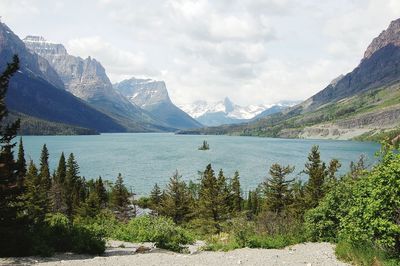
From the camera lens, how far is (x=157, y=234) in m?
33.4

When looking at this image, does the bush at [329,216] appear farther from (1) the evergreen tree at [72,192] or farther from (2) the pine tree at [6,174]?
(1) the evergreen tree at [72,192]

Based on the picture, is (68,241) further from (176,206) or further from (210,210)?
(176,206)

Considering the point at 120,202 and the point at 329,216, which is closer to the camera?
the point at 329,216

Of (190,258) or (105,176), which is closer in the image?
(190,258)

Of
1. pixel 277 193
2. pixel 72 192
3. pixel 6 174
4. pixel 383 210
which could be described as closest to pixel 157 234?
pixel 6 174

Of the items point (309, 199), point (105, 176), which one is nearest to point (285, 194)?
point (309, 199)

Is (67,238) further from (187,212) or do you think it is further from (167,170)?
(167,170)

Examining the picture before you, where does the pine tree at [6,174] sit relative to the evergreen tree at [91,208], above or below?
above

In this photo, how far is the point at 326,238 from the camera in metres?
33.9

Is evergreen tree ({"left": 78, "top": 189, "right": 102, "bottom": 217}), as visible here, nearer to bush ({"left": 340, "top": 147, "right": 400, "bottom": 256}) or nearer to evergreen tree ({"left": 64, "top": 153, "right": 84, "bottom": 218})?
evergreen tree ({"left": 64, "top": 153, "right": 84, "bottom": 218})

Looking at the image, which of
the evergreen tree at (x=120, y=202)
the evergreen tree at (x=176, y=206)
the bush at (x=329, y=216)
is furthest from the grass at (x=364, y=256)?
the evergreen tree at (x=120, y=202)

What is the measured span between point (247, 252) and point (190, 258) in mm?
4711

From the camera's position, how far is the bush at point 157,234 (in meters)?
31.4

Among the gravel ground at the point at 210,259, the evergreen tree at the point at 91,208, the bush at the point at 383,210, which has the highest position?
the bush at the point at 383,210
